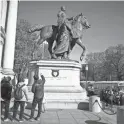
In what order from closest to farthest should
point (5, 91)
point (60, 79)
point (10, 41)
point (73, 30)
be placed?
point (5, 91) < point (60, 79) < point (73, 30) < point (10, 41)

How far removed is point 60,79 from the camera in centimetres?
1124

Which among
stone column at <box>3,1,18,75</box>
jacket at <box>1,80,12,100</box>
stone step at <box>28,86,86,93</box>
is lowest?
stone step at <box>28,86,86,93</box>

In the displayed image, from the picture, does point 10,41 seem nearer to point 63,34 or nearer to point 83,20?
point 63,34

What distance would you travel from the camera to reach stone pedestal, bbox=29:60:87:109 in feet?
34.6

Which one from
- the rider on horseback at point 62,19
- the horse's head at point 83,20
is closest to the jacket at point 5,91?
the rider on horseback at point 62,19

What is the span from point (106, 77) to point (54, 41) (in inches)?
1742

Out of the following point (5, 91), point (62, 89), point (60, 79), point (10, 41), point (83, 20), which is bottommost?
point (62, 89)

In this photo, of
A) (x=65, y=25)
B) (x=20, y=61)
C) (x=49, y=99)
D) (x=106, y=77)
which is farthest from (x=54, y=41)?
(x=106, y=77)

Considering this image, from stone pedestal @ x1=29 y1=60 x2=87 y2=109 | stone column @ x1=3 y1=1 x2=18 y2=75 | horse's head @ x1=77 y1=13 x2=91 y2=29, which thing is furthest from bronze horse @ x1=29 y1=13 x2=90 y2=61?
stone column @ x1=3 y1=1 x2=18 y2=75

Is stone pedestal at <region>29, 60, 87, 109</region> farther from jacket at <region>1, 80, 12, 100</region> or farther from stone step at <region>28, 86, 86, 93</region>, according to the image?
jacket at <region>1, 80, 12, 100</region>

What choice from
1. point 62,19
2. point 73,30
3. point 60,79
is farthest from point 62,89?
point 62,19

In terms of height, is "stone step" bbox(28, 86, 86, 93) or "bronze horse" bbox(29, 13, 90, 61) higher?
"bronze horse" bbox(29, 13, 90, 61)

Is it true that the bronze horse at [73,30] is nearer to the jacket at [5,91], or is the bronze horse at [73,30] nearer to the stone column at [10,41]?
the stone column at [10,41]

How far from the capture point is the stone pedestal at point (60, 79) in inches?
415
